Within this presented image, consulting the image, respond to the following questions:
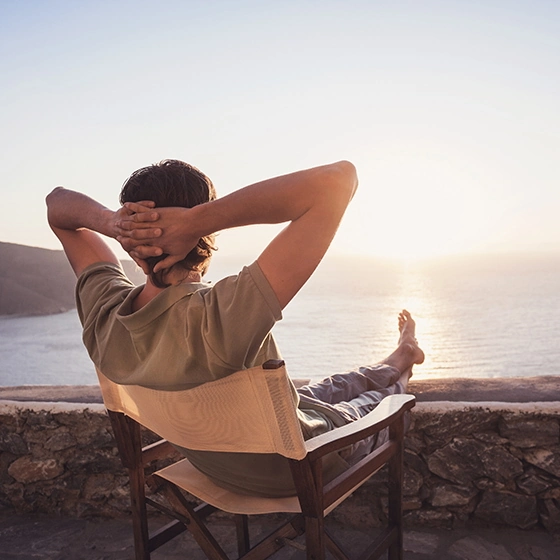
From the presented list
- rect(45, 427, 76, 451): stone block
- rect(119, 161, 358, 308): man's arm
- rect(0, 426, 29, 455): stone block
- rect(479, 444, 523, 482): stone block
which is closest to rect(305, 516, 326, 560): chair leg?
rect(119, 161, 358, 308): man's arm

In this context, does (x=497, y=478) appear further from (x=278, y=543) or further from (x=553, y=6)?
(x=553, y=6)

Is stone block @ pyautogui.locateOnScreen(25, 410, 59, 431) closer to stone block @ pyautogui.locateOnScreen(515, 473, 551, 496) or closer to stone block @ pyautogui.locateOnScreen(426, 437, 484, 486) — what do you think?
stone block @ pyautogui.locateOnScreen(426, 437, 484, 486)

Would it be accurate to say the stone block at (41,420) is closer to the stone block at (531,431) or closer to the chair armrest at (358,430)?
the chair armrest at (358,430)

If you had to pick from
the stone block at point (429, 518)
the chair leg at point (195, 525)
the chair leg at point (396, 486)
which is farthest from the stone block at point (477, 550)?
the chair leg at point (195, 525)

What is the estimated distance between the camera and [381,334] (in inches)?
404

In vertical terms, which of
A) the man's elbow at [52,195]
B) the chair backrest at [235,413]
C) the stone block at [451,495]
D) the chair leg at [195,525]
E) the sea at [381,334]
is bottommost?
the sea at [381,334]

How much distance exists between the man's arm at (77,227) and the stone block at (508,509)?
5.38 feet

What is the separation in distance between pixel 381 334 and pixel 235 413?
9.46m

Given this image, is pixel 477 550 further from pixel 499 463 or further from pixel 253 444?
pixel 253 444

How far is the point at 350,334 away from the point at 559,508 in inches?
332

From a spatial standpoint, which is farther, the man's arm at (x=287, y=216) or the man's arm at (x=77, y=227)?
the man's arm at (x=77, y=227)

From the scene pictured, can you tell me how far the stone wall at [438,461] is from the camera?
6.24 feet

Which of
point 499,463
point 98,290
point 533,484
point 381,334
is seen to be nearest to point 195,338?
point 98,290

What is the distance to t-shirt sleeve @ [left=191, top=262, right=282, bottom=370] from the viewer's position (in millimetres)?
884
